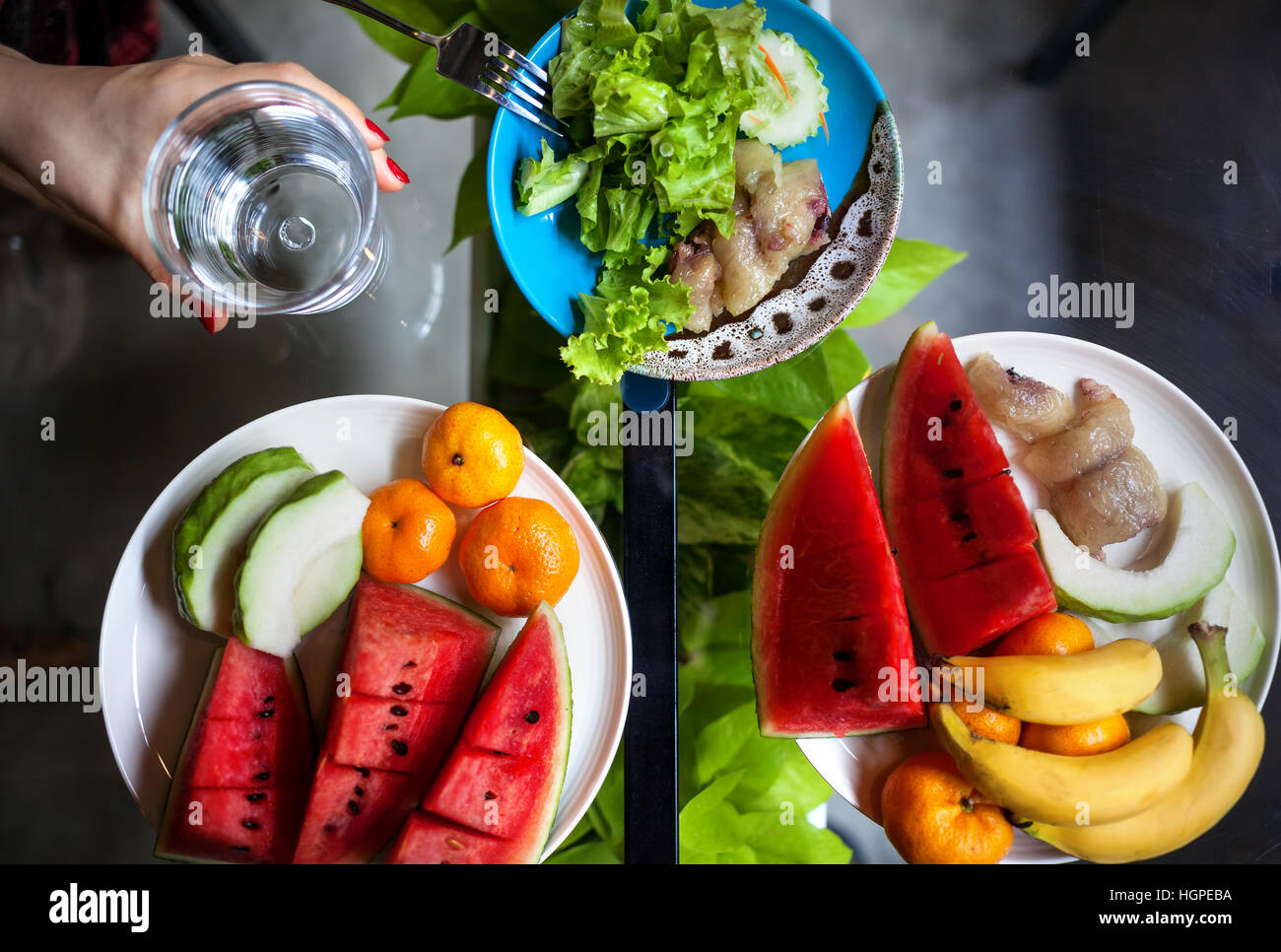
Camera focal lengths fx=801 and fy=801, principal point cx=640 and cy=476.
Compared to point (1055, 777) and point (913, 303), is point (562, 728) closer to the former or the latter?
point (1055, 777)

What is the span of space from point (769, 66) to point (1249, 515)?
30.1 inches

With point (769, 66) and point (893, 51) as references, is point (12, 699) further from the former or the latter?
point (893, 51)

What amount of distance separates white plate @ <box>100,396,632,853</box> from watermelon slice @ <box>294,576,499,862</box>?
0.06 m

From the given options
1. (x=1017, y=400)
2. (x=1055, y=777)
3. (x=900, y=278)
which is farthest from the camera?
(x=900, y=278)

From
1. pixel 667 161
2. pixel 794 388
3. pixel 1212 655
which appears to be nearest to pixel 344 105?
pixel 667 161

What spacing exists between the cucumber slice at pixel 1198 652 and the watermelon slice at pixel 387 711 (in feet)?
2.48

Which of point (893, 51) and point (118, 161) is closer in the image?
point (118, 161)

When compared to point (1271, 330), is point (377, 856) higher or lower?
lower

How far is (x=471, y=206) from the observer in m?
1.00

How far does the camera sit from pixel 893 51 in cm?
107

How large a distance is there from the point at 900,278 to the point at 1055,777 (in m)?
0.61

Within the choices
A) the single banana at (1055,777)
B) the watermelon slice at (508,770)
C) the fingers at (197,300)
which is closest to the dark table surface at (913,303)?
the fingers at (197,300)

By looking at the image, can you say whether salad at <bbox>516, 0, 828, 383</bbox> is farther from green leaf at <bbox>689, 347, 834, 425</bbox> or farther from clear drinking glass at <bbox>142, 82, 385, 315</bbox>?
clear drinking glass at <bbox>142, 82, 385, 315</bbox>
